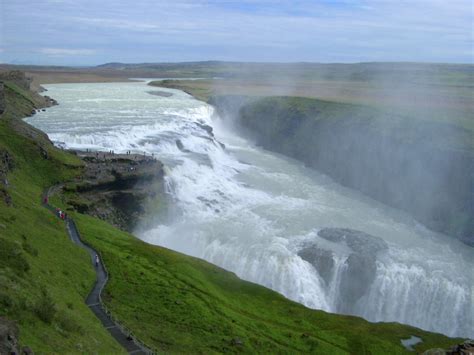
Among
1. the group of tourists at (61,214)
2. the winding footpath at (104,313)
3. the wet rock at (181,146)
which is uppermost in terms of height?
the wet rock at (181,146)

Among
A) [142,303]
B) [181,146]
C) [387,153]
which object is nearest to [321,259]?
[142,303]

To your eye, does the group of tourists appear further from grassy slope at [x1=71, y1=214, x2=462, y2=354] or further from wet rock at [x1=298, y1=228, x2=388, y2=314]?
wet rock at [x1=298, y1=228, x2=388, y2=314]

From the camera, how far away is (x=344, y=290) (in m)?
40.8

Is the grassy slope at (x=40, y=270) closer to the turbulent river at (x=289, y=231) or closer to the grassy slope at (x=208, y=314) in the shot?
the grassy slope at (x=208, y=314)

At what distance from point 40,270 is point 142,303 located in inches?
246

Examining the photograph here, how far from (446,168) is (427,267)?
2200 centimetres

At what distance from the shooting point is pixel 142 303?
2716 centimetres

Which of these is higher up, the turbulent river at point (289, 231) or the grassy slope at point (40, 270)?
the grassy slope at point (40, 270)

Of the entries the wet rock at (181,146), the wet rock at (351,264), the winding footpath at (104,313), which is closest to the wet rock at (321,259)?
the wet rock at (351,264)

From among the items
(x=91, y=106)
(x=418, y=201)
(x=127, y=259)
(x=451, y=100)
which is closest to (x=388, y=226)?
(x=418, y=201)

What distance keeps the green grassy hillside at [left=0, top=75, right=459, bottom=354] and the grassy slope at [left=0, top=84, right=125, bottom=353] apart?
59mm

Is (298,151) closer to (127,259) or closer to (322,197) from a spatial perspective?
(322,197)

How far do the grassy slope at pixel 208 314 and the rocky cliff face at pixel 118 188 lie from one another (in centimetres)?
719

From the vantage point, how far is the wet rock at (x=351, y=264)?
4041 centimetres
